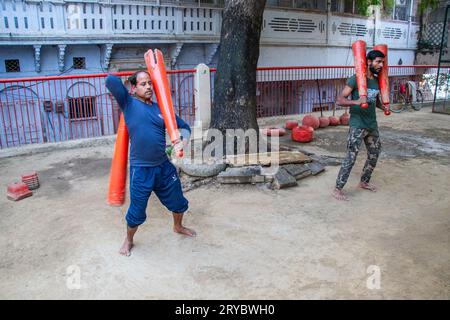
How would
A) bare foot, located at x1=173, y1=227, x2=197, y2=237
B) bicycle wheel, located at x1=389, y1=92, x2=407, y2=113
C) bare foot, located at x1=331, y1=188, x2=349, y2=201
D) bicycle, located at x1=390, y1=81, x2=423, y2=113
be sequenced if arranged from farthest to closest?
1. bicycle, located at x1=390, y1=81, x2=423, y2=113
2. bicycle wheel, located at x1=389, y1=92, x2=407, y2=113
3. bare foot, located at x1=331, y1=188, x2=349, y2=201
4. bare foot, located at x1=173, y1=227, x2=197, y2=237

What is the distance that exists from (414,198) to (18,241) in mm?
4697

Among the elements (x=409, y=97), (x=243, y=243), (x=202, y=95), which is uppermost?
(x=202, y=95)

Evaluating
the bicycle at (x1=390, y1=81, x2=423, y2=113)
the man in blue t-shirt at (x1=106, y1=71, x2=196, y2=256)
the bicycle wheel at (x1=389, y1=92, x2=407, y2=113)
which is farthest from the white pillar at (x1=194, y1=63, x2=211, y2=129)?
the bicycle at (x1=390, y1=81, x2=423, y2=113)

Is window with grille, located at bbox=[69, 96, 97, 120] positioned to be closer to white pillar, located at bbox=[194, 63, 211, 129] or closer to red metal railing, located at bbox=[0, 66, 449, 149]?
red metal railing, located at bbox=[0, 66, 449, 149]

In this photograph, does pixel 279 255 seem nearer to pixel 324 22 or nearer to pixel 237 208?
pixel 237 208

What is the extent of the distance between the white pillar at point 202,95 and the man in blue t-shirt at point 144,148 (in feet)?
17.2

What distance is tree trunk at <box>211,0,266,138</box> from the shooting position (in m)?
6.37

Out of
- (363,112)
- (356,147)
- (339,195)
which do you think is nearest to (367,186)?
(339,195)

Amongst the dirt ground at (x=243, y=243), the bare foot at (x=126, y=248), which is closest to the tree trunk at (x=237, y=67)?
the dirt ground at (x=243, y=243)

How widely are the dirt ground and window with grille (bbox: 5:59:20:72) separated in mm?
4753

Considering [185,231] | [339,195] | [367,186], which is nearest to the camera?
[185,231]

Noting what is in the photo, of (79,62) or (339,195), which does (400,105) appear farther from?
(79,62)

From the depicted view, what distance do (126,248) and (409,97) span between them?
1143 cm

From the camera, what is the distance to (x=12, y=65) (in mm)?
9906
